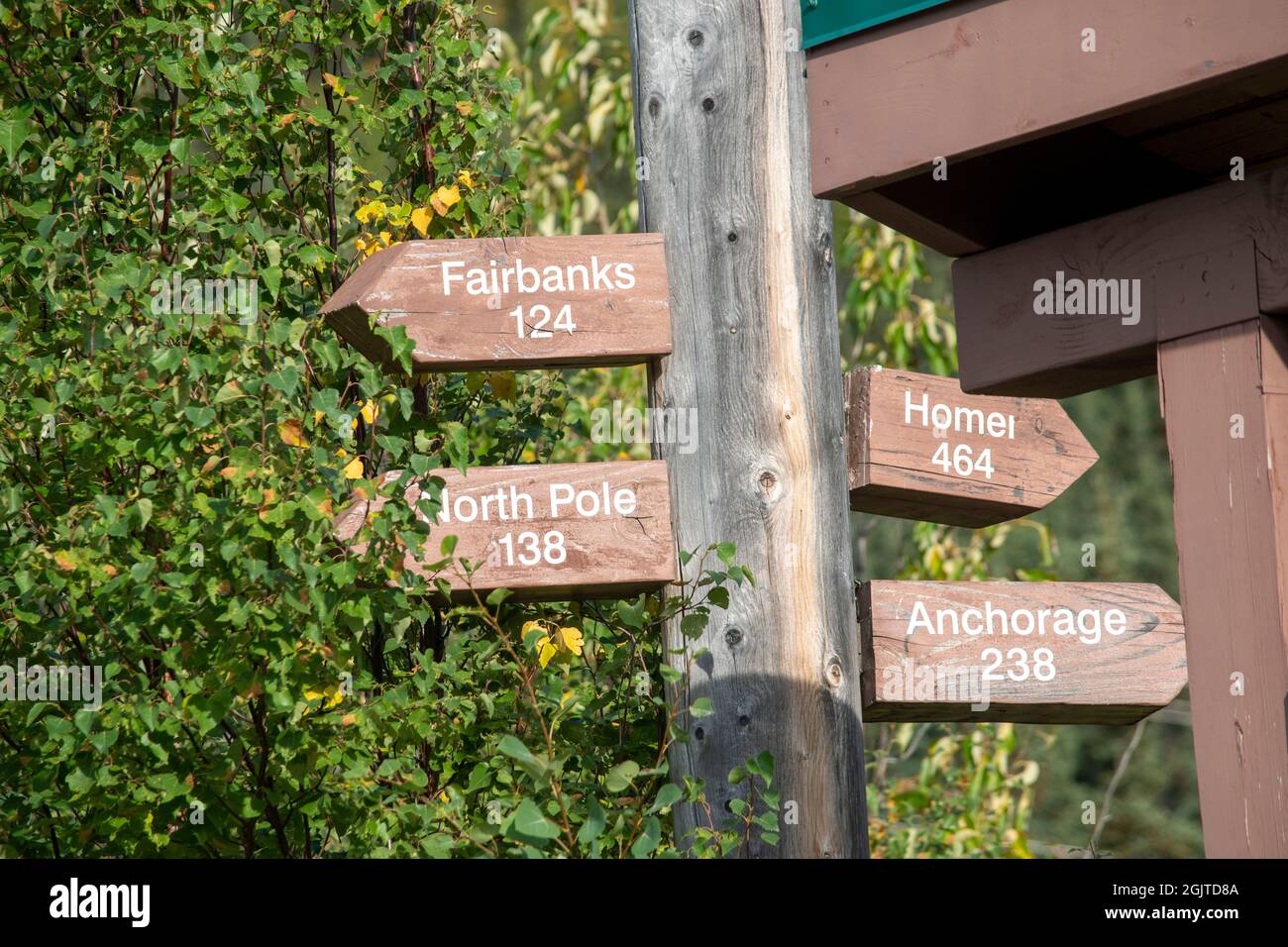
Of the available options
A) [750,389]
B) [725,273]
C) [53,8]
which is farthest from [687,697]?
[53,8]

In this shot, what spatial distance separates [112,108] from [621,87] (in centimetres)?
373

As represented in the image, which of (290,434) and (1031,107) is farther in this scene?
(290,434)

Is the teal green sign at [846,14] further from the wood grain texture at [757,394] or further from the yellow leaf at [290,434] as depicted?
the yellow leaf at [290,434]

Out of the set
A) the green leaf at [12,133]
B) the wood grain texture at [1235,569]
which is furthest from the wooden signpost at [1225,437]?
the green leaf at [12,133]

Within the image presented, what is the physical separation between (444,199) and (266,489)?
107 centimetres

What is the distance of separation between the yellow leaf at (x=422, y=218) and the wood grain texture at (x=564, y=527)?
2.30ft

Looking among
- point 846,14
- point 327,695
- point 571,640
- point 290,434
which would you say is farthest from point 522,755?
point 846,14

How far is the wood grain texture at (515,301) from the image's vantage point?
2.89 meters

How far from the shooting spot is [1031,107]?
2.07 metres

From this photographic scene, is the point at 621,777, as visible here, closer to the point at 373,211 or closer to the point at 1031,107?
the point at 1031,107

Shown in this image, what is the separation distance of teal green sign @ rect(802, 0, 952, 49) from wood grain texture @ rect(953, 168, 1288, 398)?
16.9 inches

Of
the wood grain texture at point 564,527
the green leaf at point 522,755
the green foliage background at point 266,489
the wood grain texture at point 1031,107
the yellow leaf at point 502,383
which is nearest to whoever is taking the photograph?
the wood grain texture at point 1031,107

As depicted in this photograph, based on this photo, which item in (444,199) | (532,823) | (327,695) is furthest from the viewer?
(444,199)

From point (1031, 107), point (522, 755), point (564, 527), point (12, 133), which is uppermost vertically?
point (12, 133)
